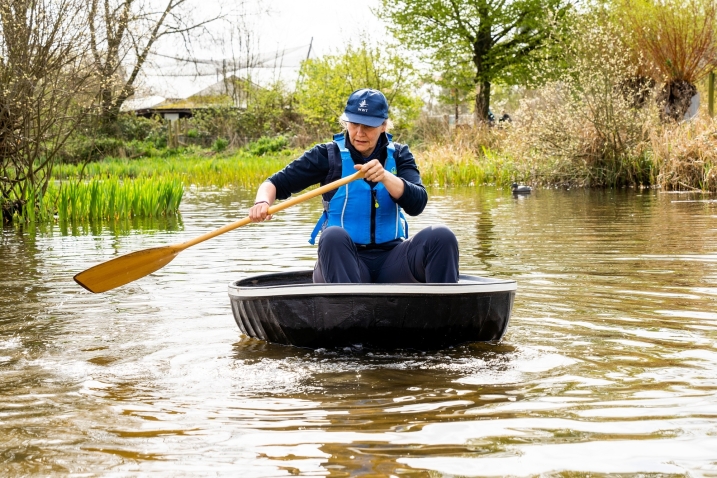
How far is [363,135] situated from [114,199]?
7318 mm

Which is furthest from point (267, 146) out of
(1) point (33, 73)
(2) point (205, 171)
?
(1) point (33, 73)

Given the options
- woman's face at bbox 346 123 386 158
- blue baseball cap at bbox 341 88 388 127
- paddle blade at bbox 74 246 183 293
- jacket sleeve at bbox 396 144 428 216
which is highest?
blue baseball cap at bbox 341 88 388 127

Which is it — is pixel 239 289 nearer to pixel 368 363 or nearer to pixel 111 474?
pixel 368 363

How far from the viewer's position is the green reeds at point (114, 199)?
11.1 metres

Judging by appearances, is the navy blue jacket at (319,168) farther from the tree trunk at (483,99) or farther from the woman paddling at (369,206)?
the tree trunk at (483,99)

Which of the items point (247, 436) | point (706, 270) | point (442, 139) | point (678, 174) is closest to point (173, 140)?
point (442, 139)

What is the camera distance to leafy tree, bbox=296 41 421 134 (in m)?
27.9

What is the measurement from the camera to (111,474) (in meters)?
2.58

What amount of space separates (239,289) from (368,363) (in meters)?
0.81

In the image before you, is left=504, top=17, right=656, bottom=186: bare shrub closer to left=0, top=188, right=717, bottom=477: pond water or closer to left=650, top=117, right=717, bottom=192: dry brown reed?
left=650, top=117, right=717, bottom=192: dry brown reed

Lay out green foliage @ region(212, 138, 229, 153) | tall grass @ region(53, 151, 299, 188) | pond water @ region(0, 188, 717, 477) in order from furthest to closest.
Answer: green foliage @ region(212, 138, 229, 153) < tall grass @ region(53, 151, 299, 188) < pond water @ region(0, 188, 717, 477)

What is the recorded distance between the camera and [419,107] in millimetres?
29406

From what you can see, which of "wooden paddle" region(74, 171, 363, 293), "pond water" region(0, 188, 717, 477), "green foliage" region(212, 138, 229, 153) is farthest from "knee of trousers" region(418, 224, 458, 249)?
"green foliage" region(212, 138, 229, 153)

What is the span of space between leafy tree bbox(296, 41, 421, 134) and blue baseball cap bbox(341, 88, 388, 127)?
2229 cm
